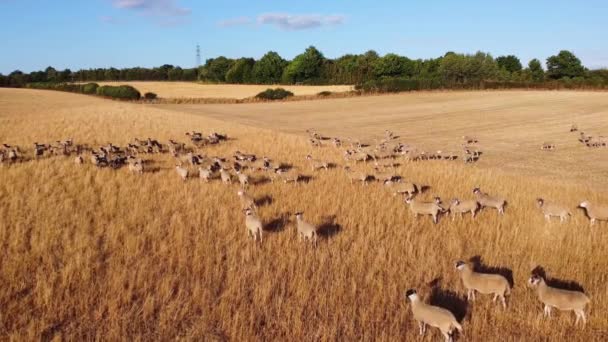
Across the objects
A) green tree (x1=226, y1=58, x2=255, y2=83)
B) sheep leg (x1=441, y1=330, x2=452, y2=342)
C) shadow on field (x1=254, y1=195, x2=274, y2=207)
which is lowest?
sheep leg (x1=441, y1=330, x2=452, y2=342)

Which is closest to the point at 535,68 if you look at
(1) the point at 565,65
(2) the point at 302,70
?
(1) the point at 565,65

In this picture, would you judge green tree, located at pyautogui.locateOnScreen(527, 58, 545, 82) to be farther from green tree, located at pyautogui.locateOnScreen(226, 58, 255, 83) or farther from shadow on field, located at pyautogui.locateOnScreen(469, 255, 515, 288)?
shadow on field, located at pyautogui.locateOnScreen(469, 255, 515, 288)

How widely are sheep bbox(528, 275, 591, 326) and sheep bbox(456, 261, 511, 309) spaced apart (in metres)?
0.60

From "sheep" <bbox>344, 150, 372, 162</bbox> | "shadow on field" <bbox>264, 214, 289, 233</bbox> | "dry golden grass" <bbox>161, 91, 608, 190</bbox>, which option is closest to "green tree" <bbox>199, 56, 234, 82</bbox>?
"dry golden grass" <bbox>161, 91, 608, 190</bbox>

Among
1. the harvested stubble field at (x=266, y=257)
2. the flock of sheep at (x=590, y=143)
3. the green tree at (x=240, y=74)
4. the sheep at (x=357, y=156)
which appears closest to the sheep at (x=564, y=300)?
the harvested stubble field at (x=266, y=257)

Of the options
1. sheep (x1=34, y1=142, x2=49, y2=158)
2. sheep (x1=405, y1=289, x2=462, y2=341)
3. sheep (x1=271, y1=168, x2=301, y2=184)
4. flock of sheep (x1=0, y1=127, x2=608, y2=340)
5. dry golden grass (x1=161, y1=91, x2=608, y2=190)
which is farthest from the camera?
dry golden grass (x1=161, y1=91, x2=608, y2=190)

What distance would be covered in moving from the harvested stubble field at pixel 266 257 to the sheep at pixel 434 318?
11.9 inches

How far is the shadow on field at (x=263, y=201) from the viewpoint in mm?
15040

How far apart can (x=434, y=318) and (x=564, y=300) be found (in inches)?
96.5

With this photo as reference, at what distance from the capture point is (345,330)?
7.65 m

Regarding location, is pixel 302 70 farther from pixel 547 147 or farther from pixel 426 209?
pixel 426 209

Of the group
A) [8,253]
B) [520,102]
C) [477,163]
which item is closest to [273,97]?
[520,102]

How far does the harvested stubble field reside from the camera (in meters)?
7.75

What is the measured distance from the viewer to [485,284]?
8414mm
